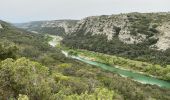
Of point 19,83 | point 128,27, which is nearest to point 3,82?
point 19,83

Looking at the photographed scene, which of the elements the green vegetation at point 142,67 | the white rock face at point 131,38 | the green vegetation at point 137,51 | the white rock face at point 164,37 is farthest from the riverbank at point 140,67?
the white rock face at point 131,38

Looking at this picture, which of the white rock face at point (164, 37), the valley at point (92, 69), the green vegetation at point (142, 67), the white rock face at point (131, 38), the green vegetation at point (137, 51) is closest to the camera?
the valley at point (92, 69)

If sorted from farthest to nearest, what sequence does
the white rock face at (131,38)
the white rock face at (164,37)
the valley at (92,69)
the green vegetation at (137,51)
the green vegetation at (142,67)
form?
the white rock face at (131,38), the white rock face at (164,37), the green vegetation at (137,51), the green vegetation at (142,67), the valley at (92,69)

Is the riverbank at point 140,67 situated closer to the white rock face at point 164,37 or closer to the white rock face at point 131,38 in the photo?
the white rock face at point 164,37

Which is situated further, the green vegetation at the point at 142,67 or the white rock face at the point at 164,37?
the white rock face at the point at 164,37

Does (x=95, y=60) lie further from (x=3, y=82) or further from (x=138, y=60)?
(x=3, y=82)

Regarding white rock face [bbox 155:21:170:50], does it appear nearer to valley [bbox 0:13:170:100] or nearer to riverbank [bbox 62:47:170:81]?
valley [bbox 0:13:170:100]

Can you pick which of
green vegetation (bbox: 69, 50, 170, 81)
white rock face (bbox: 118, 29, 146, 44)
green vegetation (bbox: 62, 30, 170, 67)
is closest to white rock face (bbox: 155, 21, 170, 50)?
green vegetation (bbox: 62, 30, 170, 67)

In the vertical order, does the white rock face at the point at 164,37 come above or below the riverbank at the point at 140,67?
above
